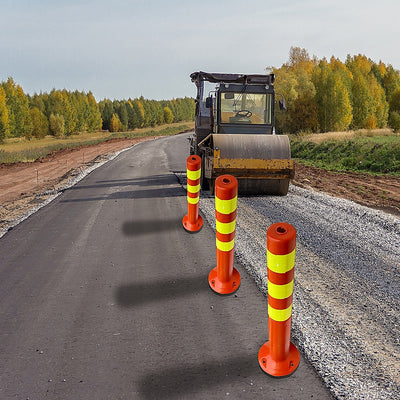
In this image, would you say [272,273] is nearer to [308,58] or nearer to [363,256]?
[363,256]

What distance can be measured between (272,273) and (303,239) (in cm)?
411

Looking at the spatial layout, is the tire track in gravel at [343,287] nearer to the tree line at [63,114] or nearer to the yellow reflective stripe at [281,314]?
the yellow reflective stripe at [281,314]

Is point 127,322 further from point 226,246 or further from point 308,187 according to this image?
point 308,187

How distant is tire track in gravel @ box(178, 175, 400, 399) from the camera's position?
3.37m

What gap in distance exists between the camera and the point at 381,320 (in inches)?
167

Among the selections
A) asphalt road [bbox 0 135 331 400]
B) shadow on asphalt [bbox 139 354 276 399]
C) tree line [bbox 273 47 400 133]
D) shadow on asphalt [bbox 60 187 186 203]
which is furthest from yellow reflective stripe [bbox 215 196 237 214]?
tree line [bbox 273 47 400 133]

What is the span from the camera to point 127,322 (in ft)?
14.1

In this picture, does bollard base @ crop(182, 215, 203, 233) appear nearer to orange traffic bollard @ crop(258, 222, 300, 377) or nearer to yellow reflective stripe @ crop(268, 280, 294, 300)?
orange traffic bollard @ crop(258, 222, 300, 377)

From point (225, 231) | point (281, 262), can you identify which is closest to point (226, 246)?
point (225, 231)

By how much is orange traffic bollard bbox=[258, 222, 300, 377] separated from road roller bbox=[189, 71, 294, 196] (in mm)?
7473

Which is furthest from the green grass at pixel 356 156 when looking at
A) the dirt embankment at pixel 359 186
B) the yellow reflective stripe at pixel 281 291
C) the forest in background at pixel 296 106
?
the forest in background at pixel 296 106

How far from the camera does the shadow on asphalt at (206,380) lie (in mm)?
3141

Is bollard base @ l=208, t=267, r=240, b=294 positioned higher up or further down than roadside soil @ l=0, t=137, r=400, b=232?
higher up

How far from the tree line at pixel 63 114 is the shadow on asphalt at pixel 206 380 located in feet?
241
